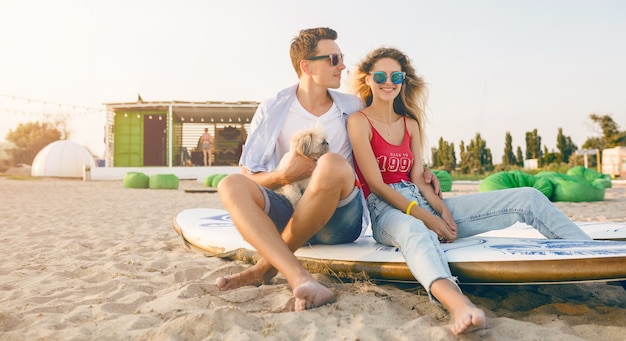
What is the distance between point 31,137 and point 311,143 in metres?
36.3

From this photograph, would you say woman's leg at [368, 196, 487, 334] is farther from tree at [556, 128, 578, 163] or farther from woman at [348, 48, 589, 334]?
tree at [556, 128, 578, 163]

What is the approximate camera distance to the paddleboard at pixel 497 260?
179cm

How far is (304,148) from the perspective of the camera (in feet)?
7.52

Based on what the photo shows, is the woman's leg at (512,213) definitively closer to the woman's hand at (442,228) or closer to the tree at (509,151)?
the woman's hand at (442,228)

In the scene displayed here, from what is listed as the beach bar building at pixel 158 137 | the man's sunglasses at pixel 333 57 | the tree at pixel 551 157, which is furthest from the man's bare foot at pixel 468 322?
the tree at pixel 551 157

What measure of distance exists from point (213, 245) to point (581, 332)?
84.1 inches

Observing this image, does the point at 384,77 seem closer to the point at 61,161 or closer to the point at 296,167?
the point at 296,167

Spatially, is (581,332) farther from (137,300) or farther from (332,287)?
(137,300)

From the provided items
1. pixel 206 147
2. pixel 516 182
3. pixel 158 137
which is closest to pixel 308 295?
pixel 516 182

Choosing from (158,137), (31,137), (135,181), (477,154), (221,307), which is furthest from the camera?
(31,137)

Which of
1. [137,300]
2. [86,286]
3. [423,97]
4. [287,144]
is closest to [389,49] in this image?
[423,97]

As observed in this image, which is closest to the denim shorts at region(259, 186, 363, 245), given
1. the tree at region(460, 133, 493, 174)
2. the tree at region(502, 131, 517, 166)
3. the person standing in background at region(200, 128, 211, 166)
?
the person standing in background at region(200, 128, 211, 166)

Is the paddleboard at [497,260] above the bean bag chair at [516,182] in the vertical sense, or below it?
below

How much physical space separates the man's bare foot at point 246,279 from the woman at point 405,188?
0.59 meters
